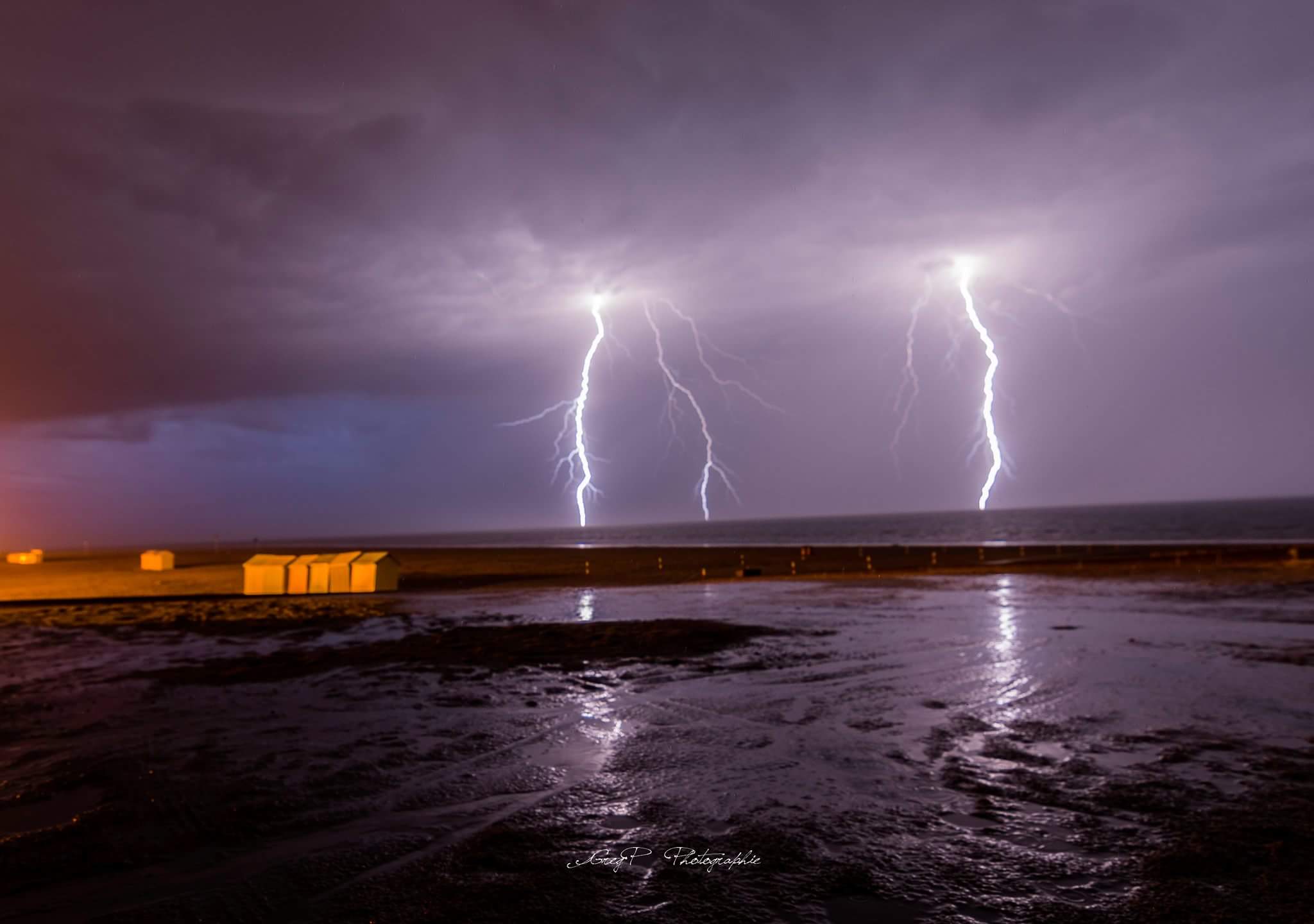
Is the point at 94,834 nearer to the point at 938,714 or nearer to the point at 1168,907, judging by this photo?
the point at 1168,907

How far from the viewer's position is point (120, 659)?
15555mm

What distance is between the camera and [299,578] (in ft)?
105

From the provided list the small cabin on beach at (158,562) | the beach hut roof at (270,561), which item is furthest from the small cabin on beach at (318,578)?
the small cabin on beach at (158,562)

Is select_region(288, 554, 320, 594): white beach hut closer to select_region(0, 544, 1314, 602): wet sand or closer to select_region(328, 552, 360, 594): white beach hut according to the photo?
select_region(328, 552, 360, 594): white beach hut

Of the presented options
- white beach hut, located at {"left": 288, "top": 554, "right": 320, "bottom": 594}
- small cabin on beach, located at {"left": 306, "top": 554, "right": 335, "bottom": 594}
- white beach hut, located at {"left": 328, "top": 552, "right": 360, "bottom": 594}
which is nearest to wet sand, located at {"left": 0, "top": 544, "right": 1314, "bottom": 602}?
white beach hut, located at {"left": 288, "top": 554, "right": 320, "bottom": 594}

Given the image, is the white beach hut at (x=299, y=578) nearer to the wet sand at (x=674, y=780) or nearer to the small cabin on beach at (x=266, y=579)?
the small cabin on beach at (x=266, y=579)

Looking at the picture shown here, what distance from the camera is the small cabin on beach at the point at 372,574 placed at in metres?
32.2

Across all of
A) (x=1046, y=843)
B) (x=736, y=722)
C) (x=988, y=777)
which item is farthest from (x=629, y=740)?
(x=1046, y=843)

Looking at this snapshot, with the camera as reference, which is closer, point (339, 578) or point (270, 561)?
point (339, 578)

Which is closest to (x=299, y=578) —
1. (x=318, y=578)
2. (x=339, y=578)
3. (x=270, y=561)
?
(x=318, y=578)

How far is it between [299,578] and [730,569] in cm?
2217

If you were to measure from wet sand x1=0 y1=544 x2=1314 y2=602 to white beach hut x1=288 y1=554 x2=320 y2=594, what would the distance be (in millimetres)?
2424

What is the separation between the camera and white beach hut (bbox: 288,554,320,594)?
31.7m

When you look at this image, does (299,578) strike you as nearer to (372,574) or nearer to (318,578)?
(318,578)
